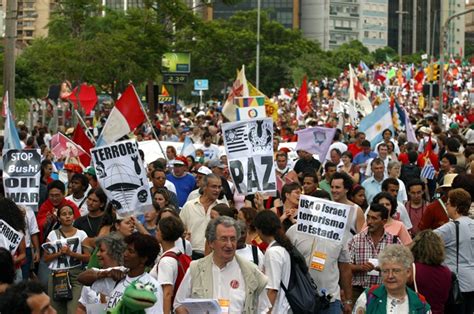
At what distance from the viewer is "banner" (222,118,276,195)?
1289 cm

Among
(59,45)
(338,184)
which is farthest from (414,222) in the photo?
(59,45)

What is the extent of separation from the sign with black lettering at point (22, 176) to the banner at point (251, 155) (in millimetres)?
1806

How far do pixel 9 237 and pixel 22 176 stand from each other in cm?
268

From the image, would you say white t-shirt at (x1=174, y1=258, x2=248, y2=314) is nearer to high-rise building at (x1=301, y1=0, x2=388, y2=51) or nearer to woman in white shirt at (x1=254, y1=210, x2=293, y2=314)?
woman in white shirt at (x1=254, y1=210, x2=293, y2=314)

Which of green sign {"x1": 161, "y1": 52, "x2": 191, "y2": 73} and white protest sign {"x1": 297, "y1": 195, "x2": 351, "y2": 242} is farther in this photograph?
Answer: green sign {"x1": 161, "y1": 52, "x2": 191, "y2": 73}

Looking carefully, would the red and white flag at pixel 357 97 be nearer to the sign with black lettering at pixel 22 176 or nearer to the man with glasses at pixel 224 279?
the sign with black lettering at pixel 22 176

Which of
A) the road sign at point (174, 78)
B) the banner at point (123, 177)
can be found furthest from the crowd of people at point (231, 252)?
the road sign at point (174, 78)

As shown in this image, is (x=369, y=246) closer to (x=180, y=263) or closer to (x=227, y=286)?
(x=180, y=263)

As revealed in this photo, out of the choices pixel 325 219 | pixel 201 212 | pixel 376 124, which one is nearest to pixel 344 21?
pixel 376 124

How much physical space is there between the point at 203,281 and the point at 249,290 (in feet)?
0.94

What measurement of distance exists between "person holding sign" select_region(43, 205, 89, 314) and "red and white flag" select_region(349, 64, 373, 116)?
2118cm

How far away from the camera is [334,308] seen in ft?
34.7

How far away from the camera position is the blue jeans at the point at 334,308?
10.5 meters

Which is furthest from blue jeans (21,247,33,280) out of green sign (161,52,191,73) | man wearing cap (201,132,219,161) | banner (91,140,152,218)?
green sign (161,52,191,73)
